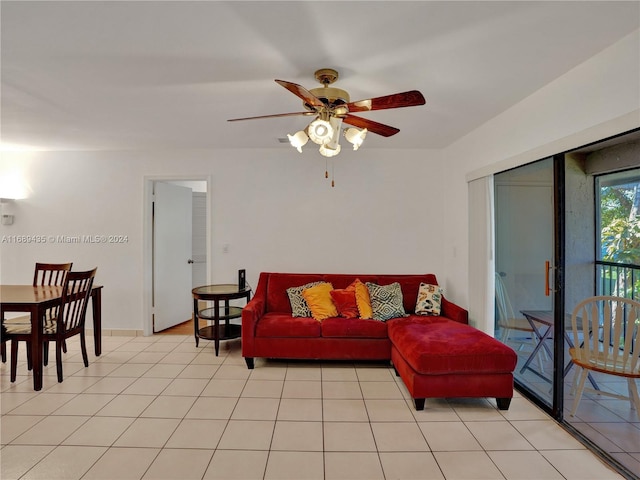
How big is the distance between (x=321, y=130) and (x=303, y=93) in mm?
221

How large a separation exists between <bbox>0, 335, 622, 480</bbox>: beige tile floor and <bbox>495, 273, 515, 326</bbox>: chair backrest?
779 millimetres

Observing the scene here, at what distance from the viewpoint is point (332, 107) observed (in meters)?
2.07

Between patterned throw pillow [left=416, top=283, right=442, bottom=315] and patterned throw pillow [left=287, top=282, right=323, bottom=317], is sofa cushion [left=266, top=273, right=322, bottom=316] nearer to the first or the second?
patterned throw pillow [left=287, top=282, right=323, bottom=317]

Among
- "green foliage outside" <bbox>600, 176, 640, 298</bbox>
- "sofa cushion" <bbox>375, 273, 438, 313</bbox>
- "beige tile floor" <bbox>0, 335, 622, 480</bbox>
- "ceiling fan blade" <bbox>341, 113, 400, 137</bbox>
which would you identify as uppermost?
"ceiling fan blade" <bbox>341, 113, 400, 137</bbox>

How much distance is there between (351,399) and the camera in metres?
2.72

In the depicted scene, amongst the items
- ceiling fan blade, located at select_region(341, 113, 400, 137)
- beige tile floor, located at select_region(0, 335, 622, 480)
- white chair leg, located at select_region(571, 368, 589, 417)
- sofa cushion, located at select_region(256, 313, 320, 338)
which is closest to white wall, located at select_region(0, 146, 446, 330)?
sofa cushion, located at select_region(256, 313, 320, 338)

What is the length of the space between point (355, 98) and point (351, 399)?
240cm

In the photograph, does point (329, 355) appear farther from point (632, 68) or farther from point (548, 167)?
point (632, 68)

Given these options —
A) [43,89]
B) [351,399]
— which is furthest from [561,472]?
[43,89]

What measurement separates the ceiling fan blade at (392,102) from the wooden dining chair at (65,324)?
288cm

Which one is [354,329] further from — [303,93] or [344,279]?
[303,93]

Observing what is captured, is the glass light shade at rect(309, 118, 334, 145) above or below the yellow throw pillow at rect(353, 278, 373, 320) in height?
above

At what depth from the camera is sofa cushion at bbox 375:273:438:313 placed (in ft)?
12.7

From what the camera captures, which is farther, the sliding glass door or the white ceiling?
the sliding glass door
